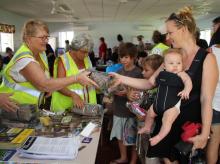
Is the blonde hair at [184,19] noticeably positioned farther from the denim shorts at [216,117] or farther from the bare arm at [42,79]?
the denim shorts at [216,117]

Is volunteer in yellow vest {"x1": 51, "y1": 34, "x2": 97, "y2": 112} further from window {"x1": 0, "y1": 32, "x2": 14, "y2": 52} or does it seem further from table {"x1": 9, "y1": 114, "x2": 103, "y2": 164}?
window {"x1": 0, "y1": 32, "x2": 14, "y2": 52}

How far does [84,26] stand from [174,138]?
44.2ft

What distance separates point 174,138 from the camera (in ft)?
5.27

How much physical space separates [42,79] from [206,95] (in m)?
1.00

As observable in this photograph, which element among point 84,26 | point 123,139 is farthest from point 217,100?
point 84,26

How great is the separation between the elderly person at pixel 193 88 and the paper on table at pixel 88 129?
390 mm

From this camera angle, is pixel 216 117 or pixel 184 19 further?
pixel 216 117

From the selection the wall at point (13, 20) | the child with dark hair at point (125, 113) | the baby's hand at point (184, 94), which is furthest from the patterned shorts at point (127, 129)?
the wall at point (13, 20)

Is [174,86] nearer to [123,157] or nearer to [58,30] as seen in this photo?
[123,157]

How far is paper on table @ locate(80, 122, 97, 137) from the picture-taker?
1.63 metres

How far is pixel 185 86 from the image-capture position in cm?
149

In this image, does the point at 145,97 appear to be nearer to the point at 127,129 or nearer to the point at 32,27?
the point at 127,129

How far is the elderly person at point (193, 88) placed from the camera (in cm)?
145

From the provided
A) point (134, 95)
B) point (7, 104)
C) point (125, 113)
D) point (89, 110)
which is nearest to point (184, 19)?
point (134, 95)
